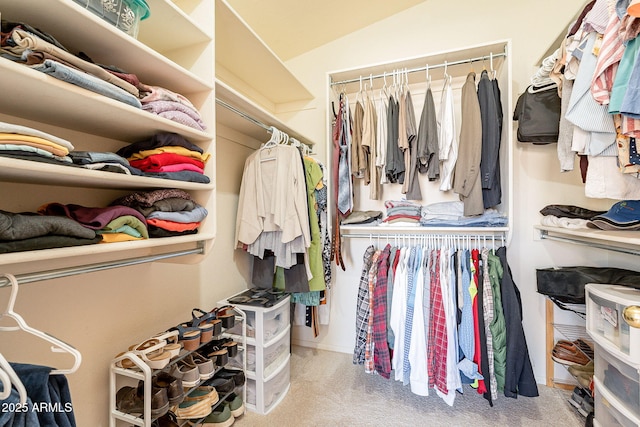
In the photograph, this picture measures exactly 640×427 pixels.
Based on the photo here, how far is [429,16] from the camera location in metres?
2.20

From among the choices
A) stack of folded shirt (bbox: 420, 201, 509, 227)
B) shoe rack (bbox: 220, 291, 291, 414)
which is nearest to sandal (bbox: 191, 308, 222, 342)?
shoe rack (bbox: 220, 291, 291, 414)

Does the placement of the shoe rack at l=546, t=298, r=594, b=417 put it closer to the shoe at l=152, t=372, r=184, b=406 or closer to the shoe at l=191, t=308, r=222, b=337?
the shoe at l=191, t=308, r=222, b=337

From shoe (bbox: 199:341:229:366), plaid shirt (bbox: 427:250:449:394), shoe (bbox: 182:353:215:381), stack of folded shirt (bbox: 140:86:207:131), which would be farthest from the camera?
plaid shirt (bbox: 427:250:449:394)

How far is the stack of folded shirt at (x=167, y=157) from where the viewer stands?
→ 1071mm

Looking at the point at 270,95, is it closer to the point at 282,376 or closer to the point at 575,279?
the point at 282,376

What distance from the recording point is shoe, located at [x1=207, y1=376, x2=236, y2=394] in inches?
59.3

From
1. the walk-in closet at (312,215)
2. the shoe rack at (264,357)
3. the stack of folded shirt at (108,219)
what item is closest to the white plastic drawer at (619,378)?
the walk-in closet at (312,215)

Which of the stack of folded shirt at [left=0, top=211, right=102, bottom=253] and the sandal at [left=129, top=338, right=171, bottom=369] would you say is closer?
the stack of folded shirt at [left=0, top=211, right=102, bottom=253]

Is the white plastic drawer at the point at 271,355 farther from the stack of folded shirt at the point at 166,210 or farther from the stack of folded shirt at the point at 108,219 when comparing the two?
the stack of folded shirt at the point at 108,219

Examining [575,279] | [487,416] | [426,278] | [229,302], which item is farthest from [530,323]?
[229,302]

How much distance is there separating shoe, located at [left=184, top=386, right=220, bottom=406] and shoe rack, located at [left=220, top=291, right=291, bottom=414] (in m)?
0.27

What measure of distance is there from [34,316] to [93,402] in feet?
1.55

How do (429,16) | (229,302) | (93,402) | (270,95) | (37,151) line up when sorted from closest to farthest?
(37,151) < (93,402) < (229,302) < (429,16) < (270,95)

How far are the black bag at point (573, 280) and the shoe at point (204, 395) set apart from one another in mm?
2015
